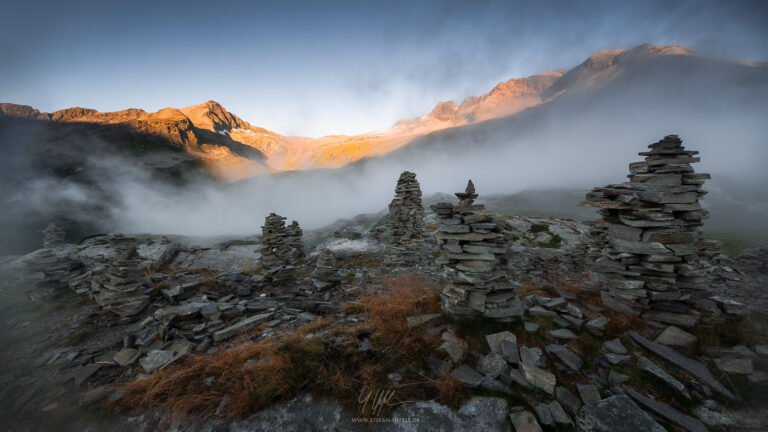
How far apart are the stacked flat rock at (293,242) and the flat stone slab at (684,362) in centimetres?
2091

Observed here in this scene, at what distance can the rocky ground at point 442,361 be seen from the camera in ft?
13.0

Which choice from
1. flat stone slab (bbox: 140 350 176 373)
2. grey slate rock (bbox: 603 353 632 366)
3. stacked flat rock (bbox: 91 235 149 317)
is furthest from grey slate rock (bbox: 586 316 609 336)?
stacked flat rock (bbox: 91 235 149 317)

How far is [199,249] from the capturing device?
26.2 meters

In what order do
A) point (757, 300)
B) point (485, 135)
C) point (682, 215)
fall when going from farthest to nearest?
point (485, 135)
point (757, 300)
point (682, 215)

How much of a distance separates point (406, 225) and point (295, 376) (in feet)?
54.8

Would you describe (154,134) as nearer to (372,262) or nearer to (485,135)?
(372,262)

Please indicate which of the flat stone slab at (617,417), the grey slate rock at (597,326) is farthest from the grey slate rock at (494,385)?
→ the grey slate rock at (597,326)

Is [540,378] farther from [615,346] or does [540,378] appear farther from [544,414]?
[615,346]

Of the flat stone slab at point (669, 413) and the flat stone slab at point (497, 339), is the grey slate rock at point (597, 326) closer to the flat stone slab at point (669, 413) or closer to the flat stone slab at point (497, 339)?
the flat stone slab at point (669, 413)

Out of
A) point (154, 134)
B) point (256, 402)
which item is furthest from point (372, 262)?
point (154, 134)

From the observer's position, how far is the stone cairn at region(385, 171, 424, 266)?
20.7m

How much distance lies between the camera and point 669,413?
3.81m

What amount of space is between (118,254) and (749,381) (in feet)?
58.3
